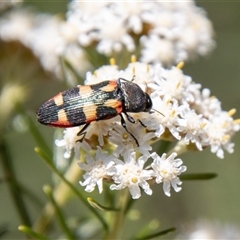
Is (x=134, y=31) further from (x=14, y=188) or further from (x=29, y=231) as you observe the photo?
(x=29, y=231)


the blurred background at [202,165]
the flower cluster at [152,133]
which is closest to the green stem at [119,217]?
the flower cluster at [152,133]

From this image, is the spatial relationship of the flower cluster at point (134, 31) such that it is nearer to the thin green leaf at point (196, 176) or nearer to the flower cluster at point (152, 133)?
the flower cluster at point (152, 133)

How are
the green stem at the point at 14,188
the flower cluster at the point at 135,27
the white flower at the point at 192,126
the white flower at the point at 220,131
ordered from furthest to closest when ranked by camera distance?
1. the flower cluster at the point at 135,27
2. the green stem at the point at 14,188
3. the white flower at the point at 220,131
4. the white flower at the point at 192,126

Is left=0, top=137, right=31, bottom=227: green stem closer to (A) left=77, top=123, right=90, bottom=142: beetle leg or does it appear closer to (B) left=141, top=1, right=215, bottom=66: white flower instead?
(A) left=77, top=123, right=90, bottom=142: beetle leg

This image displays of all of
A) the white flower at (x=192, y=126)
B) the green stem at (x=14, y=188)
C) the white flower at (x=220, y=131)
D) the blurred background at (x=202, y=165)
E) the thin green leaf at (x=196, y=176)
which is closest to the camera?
the white flower at (x=192, y=126)

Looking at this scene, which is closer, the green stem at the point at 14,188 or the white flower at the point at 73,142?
the white flower at the point at 73,142

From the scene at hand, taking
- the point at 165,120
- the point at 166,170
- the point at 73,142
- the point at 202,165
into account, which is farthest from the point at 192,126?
the point at 202,165

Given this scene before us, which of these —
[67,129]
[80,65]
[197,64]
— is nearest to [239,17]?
[197,64]
